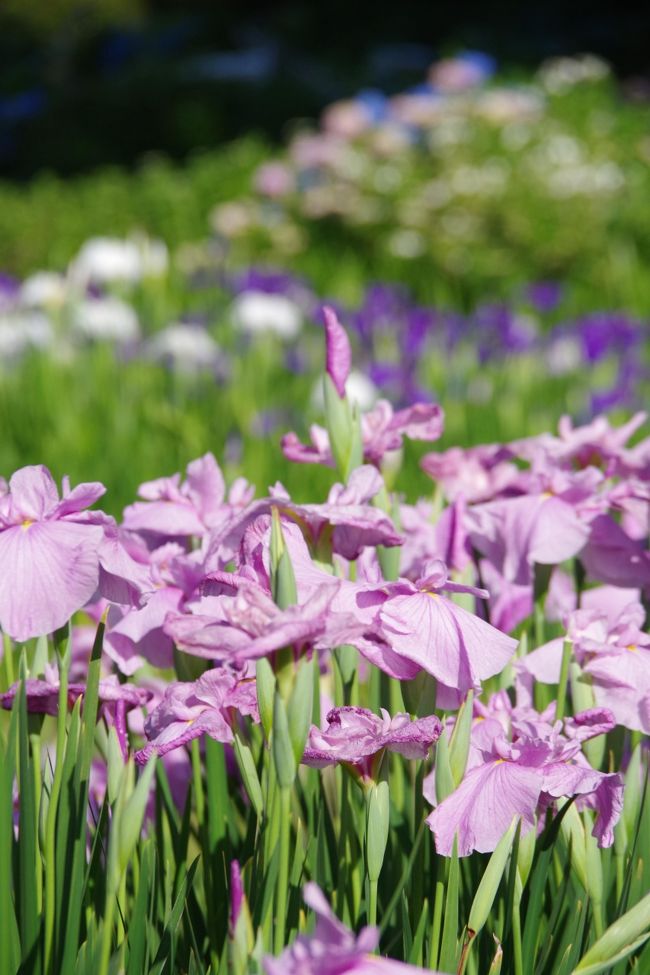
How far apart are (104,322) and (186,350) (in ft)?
1.34

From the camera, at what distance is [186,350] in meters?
3.35

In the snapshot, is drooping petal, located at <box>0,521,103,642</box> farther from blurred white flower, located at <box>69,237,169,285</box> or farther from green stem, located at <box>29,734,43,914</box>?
blurred white flower, located at <box>69,237,169,285</box>

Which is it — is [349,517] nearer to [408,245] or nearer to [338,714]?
[338,714]

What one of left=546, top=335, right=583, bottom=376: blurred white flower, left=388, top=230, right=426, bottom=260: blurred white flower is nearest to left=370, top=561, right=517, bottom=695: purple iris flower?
left=546, top=335, right=583, bottom=376: blurred white flower

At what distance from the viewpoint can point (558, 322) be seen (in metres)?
4.45

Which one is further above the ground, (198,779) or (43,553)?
(43,553)

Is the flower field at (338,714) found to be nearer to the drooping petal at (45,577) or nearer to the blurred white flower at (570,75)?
the drooping petal at (45,577)

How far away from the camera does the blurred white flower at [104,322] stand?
3.60m

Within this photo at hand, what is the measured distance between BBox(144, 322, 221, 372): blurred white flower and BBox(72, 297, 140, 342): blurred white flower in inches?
7.1

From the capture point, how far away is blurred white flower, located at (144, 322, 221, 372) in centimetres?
335

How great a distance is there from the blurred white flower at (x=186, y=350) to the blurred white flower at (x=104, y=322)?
18cm

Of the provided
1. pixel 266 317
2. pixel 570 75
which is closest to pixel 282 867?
pixel 266 317

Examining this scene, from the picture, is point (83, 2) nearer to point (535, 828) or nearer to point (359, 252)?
point (359, 252)

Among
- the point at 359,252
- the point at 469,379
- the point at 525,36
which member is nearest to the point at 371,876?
the point at 469,379
